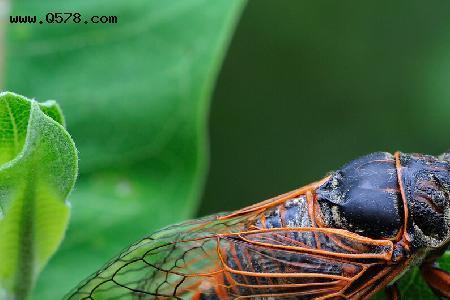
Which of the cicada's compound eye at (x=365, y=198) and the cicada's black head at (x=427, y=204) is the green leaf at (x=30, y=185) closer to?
the cicada's compound eye at (x=365, y=198)

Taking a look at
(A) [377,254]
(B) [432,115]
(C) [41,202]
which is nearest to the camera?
(C) [41,202]

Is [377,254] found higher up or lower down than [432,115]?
lower down

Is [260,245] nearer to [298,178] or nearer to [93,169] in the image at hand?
[93,169]

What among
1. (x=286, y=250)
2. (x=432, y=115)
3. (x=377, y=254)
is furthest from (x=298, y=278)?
(x=432, y=115)

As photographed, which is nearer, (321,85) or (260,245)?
(260,245)

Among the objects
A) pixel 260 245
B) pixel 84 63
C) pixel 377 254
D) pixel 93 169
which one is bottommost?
pixel 377 254

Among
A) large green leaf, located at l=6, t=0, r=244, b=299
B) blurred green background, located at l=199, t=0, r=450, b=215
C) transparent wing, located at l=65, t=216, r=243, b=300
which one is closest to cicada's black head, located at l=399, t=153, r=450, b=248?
transparent wing, located at l=65, t=216, r=243, b=300

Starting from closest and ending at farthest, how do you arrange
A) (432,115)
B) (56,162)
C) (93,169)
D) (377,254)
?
(56,162) → (377,254) → (93,169) → (432,115)

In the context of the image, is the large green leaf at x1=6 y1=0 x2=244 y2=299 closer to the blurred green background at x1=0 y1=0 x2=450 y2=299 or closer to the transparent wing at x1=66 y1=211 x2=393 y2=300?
the blurred green background at x1=0 y1=0 x2=450 y2=299
